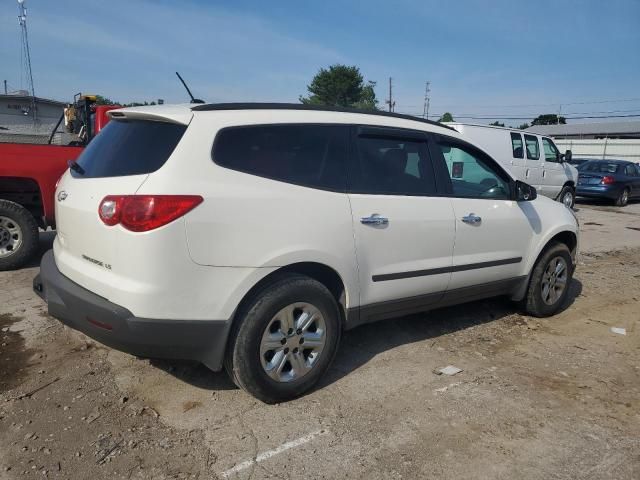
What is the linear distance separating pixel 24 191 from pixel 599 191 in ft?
56.0

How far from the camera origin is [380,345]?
430 centimetres

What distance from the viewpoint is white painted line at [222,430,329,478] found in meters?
2.64

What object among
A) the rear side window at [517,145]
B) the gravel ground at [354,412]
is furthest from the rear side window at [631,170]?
the gravel ground at [354,412]

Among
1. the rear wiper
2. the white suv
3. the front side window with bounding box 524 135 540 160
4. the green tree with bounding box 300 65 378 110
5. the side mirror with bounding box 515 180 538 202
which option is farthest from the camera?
the green tree with bounding box 300 65 378 110

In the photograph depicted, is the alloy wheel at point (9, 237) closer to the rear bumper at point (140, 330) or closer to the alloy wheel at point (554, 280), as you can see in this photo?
the rear bumper at point (140, 330)

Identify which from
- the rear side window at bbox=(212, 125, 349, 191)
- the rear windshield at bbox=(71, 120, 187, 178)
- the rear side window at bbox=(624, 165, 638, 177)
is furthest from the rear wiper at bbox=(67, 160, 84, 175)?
the rear side window at bbox=(624, 165, 638, 177)

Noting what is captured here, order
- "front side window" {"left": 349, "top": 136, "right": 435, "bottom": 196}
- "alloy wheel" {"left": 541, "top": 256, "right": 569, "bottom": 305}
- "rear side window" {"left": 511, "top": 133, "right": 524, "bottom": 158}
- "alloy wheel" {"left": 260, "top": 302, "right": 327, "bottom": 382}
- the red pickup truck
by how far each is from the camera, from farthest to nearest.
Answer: "rear side window" {"left": 511, "top": 133, "right": 524, "bottom": 158} → the red pickup truck → "alloy wheel" {"left": 541, "top": 256, "right": 569, "bottom": 305} → "front side window" {"left": 349, "top": 136, "right": 435, "bottom": 196} → "alloy wheel" {"left": 260, "top": 302, "right": 327, "bottom": 382}

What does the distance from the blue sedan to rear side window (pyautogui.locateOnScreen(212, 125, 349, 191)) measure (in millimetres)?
16501

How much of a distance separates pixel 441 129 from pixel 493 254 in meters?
1.16

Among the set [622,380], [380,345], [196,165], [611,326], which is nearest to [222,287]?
[196,165]

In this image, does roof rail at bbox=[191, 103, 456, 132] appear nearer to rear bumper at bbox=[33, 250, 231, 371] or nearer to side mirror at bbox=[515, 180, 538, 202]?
rear bumper at bbox=[33, 250, 231, 371]

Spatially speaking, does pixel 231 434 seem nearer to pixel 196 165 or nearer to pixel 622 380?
pixel 196 165

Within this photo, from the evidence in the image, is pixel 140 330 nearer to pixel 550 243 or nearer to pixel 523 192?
pixel 523 192

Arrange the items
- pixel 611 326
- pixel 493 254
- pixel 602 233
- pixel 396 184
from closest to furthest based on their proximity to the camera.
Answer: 1. pixel 396 184
2. pixel 493 254
3. pixel 611 326
4. pixel 602 233
